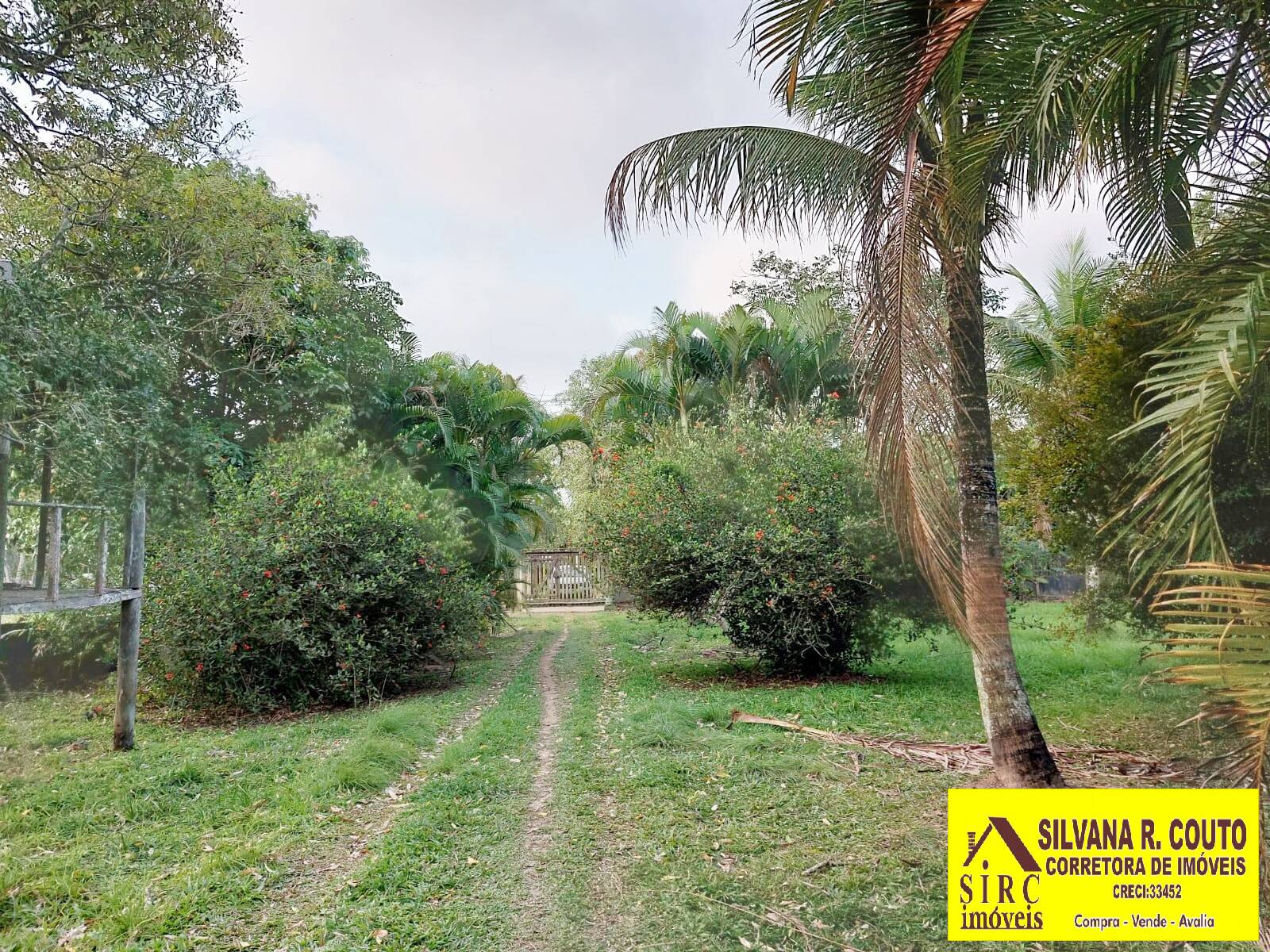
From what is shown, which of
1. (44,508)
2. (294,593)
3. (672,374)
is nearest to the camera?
(44,508)

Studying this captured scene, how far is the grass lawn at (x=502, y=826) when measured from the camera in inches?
126

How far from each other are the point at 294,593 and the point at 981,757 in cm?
680

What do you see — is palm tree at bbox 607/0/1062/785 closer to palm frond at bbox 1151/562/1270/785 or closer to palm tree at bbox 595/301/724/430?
palm frond at bbox 1151/562/1270/785

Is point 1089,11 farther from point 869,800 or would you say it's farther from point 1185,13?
point 869,800

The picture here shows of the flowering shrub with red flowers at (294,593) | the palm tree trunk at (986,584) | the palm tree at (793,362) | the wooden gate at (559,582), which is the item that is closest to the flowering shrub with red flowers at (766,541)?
the flowering shrub with red flowers at (294,593)

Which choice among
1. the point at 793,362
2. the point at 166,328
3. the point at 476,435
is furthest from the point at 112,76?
the point at 793,362

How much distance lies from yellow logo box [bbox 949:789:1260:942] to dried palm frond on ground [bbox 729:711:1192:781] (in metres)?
2.11

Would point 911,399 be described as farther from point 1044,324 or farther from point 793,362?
point 793,362

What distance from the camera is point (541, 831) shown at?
14.1ft

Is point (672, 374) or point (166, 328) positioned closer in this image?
point (166, 328)

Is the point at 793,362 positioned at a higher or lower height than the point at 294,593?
higher

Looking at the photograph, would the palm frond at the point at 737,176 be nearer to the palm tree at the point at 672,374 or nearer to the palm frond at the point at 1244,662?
the palm frond at the point at 1244,662

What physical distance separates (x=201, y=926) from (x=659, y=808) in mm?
2385

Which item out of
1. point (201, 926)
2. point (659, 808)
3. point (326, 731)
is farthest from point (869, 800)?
point (326, 731)
